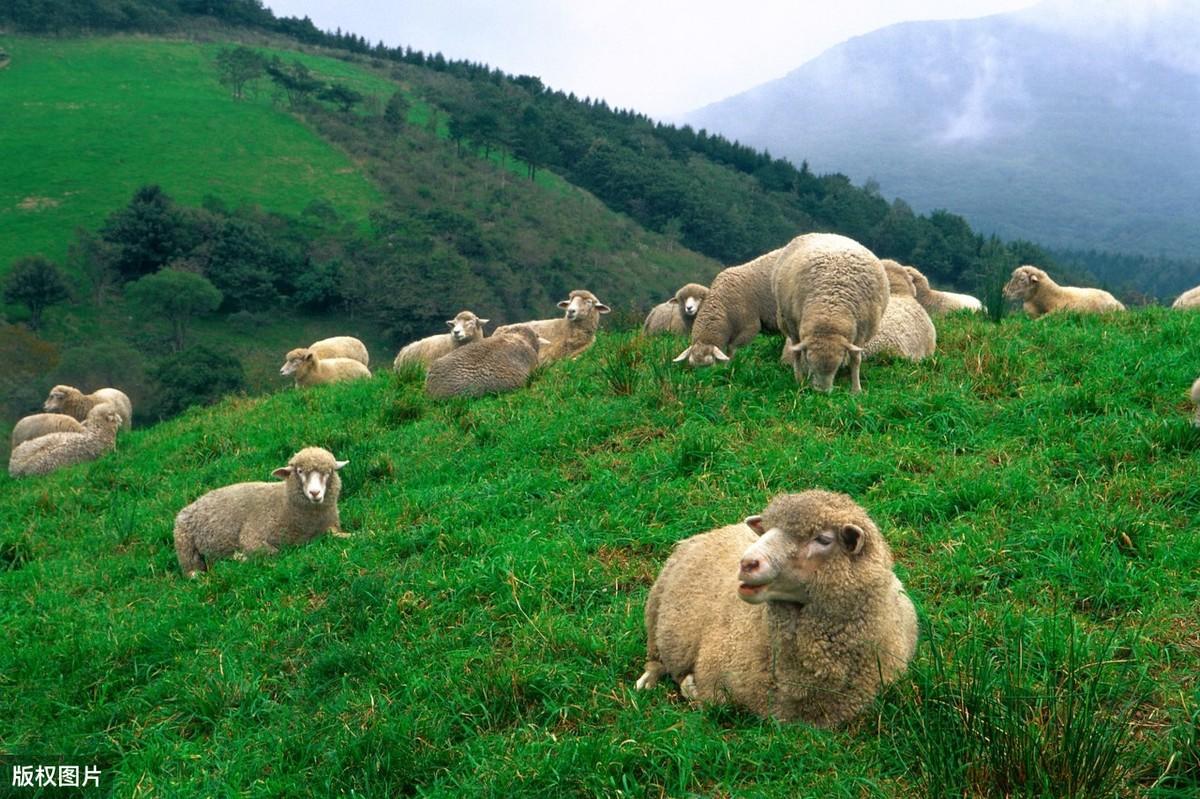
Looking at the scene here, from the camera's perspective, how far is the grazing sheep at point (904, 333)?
898cm

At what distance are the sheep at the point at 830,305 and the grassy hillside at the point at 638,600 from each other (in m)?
0.26

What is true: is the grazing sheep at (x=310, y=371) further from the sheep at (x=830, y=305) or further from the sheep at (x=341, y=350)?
the sheep at (x=830, y=305)

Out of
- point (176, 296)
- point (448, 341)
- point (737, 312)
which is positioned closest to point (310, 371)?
point (448, 341)

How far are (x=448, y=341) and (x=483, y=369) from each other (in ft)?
16.6

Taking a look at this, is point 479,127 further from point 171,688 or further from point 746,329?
point 171,688

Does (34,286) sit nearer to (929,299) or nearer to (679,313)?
(679,313)

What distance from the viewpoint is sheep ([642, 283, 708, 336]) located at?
11.1m

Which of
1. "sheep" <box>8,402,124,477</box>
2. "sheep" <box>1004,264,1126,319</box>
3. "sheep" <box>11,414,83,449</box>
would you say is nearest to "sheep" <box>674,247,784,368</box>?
"sheep" <box>1004,264,1126,319</box>

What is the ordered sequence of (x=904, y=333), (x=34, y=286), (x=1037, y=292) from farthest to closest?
(x=34, y=286) → (x=1037, y=292) → (x=904, y=333)

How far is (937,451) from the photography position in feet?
21.7

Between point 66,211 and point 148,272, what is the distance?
799cm

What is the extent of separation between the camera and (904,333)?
918 cm

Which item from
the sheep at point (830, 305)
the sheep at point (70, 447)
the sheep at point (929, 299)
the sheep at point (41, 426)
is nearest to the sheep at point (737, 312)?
the sheep at point (830, 305)

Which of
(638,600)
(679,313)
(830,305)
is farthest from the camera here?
(679,313)
